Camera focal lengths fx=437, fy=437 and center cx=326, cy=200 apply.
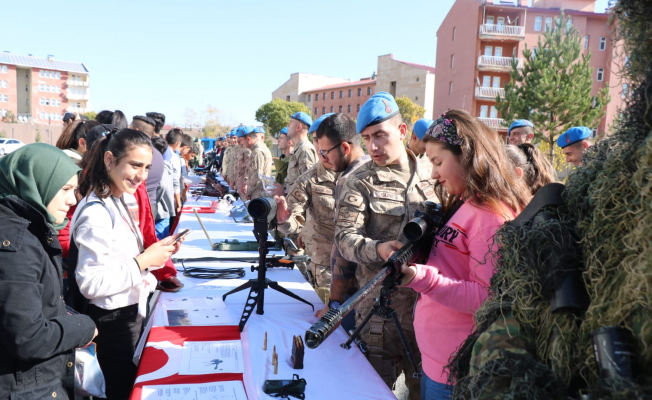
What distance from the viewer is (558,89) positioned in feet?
75.5

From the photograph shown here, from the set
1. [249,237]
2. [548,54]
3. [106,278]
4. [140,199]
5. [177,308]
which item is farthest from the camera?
[548,54]

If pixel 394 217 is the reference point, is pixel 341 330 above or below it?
below

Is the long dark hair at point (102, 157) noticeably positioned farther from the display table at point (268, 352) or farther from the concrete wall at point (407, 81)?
the concrete wall at point (407, 81)

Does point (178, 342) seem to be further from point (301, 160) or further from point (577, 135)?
point (577, 135)

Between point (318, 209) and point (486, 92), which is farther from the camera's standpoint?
point (486, 92)

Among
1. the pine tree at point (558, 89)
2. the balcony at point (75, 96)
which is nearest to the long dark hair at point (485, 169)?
the pine tree at point (558, 89)

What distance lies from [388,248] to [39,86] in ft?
276

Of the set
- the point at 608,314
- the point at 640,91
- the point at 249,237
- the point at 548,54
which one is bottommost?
the point at 249,237

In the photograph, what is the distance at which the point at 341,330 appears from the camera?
230cm

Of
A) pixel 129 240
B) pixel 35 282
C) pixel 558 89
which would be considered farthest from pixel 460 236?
pixel 558 89

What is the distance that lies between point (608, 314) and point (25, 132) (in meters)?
66.6

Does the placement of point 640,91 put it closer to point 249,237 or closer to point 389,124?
point 389,124

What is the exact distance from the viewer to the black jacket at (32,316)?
55.4 inches

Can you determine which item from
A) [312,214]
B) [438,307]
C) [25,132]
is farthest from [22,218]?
[25,132]
